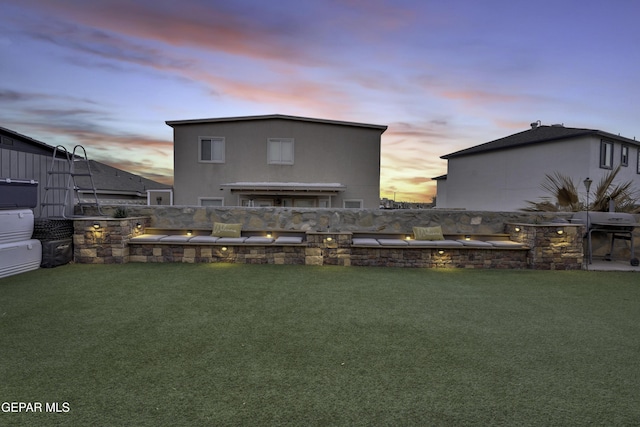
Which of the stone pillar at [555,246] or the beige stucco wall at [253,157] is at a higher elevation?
the beige stucco wall at [253,157]

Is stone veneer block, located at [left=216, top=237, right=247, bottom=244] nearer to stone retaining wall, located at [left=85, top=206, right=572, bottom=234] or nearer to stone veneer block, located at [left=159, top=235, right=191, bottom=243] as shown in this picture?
stone retaining wall, located at [left=85, top=206, right=572, bottom=234]

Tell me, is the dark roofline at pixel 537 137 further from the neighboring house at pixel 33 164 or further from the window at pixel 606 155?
the neighboring house at pixel 33 164

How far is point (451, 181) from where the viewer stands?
20969 millimetres

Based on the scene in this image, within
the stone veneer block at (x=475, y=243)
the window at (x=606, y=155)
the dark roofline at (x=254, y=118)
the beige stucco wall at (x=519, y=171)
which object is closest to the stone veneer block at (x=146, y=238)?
the stone veneer block at (x=475, y=243)

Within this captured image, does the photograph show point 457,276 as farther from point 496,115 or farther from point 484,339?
point 496,115

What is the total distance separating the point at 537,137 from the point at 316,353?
17.8 m

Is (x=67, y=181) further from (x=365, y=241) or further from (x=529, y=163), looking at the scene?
(x=529, y=163)

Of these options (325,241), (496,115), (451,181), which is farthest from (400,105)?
(451,181)

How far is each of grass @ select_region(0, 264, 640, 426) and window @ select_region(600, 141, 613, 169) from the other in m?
12.0

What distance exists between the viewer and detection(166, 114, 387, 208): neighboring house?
1367 cm

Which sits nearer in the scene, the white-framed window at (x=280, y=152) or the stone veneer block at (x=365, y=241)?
the stone veneer block at (x=365, y=241)

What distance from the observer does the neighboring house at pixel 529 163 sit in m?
14.1

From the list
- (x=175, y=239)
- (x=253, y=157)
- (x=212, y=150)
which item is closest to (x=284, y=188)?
(x=253, y=157)

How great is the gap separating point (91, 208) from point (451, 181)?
19.6m
